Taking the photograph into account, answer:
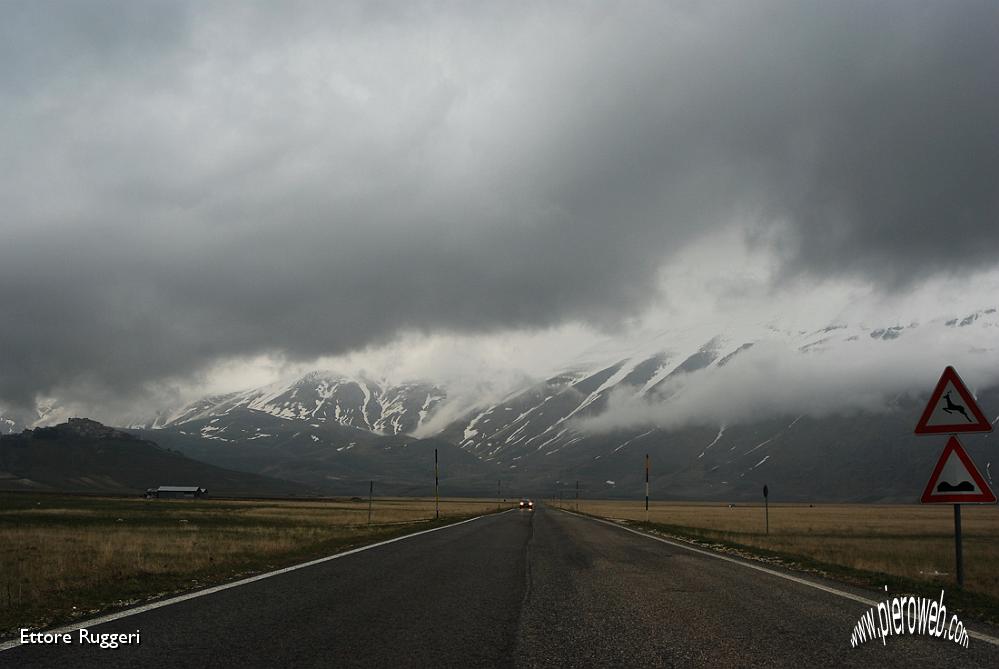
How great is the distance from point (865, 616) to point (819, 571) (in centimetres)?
753

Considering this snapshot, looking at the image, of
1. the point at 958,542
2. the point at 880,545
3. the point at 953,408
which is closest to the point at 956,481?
the point at 958,542

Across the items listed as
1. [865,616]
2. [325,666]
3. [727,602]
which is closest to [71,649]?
Answer: [325,666]

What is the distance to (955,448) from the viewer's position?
12094mm

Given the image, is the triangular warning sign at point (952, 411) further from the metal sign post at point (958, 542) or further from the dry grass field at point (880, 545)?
the dry grass field at point (880, 545)

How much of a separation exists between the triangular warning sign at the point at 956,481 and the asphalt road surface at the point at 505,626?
2.56 meters

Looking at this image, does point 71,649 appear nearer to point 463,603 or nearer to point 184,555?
point 463,603

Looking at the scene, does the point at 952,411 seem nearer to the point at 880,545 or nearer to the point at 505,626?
the point at 505,626

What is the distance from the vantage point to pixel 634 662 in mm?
7039

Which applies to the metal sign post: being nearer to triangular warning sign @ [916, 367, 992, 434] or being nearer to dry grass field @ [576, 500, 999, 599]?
dry grass field @ [576, 500, 999, 599]

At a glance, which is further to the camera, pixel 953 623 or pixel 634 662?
pixel 953 623

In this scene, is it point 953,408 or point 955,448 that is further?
point 953,408

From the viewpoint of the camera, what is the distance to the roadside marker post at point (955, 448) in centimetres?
1178

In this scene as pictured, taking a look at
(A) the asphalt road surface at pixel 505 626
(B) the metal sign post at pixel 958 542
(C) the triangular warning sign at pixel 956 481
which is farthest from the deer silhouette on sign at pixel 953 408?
(A) the asphalt road surface at pixel 505 626

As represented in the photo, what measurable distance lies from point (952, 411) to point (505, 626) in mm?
8625
